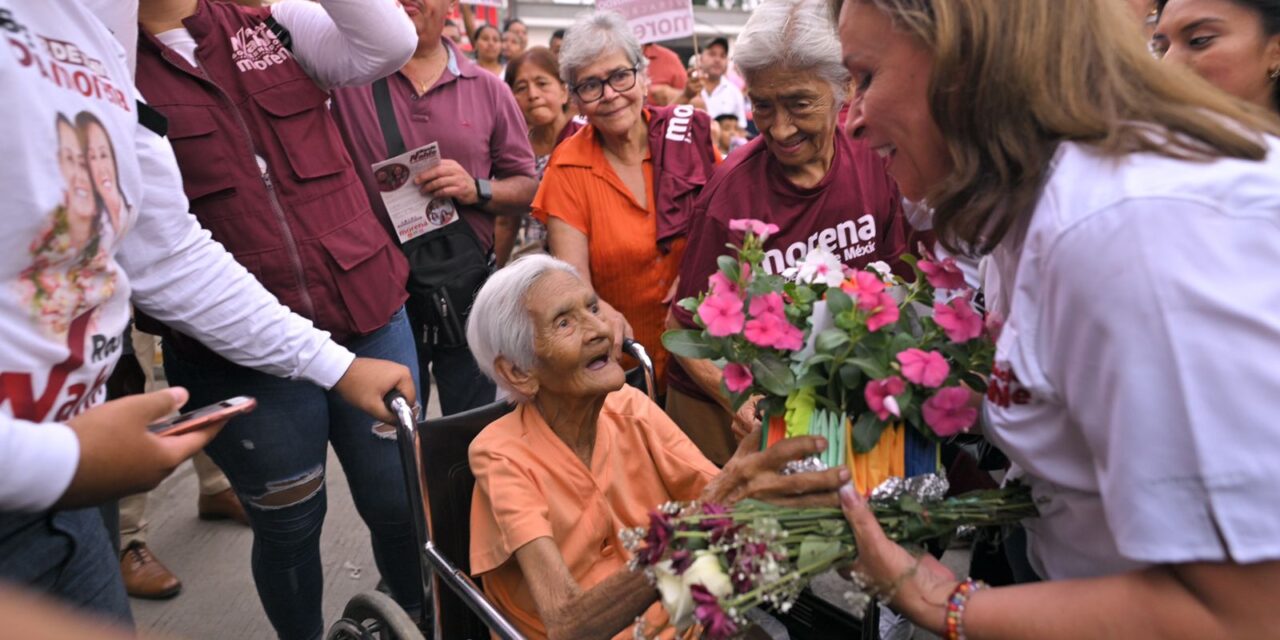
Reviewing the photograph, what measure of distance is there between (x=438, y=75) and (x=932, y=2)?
8.42 feet

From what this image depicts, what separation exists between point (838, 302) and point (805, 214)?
1.12 meters

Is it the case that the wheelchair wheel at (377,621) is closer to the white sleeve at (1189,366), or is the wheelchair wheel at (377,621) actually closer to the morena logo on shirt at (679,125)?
the white sleeve at (1189,366)

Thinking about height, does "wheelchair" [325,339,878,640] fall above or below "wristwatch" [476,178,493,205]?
below

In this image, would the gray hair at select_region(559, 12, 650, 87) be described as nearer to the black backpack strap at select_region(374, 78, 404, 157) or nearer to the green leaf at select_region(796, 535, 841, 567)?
the black backpack strap at select_region(374, 78, 404, 157)

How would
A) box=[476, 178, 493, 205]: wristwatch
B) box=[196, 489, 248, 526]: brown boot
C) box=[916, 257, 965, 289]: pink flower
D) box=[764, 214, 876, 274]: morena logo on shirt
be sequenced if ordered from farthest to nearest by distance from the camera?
box=[196, 489, 248, 526]: brown boot → box=[476, 178, 493, 205]: wristwatch → box=[764, 214, 876, 274]: morena logo on shirt → box=[916, 257, 965, 289]: pink flower

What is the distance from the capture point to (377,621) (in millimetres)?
2229

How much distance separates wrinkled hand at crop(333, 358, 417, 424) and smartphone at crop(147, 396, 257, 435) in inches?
19.9

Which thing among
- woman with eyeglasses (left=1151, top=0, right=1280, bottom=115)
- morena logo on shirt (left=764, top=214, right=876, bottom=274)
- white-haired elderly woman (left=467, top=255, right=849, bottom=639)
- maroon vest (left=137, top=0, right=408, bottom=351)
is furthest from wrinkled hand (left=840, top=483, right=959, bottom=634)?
woman with eyeglasses (left=1151, top=0, right=1280, bottom=115)

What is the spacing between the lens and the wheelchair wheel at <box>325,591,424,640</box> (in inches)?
81.3

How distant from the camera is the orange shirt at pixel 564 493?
1.97m

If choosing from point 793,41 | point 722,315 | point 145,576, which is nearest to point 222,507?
point 145,576

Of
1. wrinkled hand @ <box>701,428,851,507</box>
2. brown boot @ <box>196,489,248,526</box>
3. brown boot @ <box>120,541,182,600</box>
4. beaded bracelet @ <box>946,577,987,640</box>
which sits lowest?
brown boot @ <box>196,489,248,526</box>

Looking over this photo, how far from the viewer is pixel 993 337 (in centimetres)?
150

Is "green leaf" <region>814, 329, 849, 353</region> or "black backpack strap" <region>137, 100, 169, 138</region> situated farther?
"black backpack strap" <region>137, 100, 169, 138</region>
